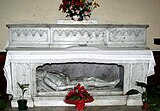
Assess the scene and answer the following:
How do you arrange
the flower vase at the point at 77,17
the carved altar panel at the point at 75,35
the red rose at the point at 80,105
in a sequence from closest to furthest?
the red rose at the point at 80,105
the carved altar panel at the point at 75,35
the flower vase at the point at 77,17

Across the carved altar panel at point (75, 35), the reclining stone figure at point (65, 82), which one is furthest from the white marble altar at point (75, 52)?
the reclining stone figure at point (65, 82)

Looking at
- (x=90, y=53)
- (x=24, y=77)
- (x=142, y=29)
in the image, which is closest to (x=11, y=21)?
(x=24, y=77)

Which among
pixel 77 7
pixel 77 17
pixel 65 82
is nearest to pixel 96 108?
pixel 65 82

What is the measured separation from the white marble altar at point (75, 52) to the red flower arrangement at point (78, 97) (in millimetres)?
203

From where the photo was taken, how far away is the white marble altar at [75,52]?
365 centimetres

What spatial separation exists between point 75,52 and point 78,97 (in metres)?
0.65

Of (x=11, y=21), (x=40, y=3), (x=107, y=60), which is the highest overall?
(x=40, y=3)

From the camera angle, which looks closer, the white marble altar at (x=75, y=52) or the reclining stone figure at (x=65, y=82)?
the white marble altar at (x=75, y=52)

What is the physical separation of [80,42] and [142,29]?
98cm

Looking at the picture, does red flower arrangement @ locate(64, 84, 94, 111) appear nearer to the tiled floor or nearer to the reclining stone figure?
the tiled floor

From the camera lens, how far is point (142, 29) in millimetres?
3873

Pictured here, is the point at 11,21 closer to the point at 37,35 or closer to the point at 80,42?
the point at 37,35

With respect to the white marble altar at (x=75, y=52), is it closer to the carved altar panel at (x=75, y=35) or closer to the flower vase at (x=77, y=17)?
the carved altar panel at (x=75, y=35)

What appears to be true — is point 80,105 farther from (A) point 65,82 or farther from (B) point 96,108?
(A) point 65,82
